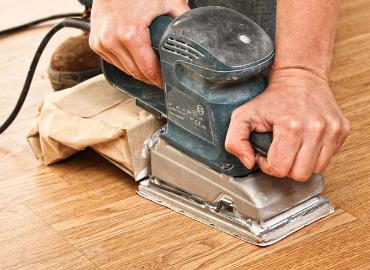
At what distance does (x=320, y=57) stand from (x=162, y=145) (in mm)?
388

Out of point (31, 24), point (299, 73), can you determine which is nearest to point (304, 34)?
point (299, 73)

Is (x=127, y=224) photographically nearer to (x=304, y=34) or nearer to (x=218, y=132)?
(x=218, y=132)

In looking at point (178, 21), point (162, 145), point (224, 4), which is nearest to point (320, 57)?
point (178, 21)

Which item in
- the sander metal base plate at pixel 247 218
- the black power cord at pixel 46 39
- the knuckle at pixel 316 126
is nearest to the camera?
the knuckle at pixel 316 126

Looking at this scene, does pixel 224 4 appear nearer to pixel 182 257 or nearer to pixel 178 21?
pixel 178 21

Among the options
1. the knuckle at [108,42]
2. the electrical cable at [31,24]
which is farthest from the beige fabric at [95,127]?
the electrical cable at [31,24]

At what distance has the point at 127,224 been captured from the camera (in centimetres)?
162

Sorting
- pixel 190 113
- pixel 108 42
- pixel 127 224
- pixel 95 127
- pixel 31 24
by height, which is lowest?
pixel 31 24

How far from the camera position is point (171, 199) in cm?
167

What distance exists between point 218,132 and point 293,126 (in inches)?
6.8

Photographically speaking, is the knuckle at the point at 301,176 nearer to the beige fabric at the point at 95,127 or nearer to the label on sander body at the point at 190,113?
the label on sander body at the point at 190,113

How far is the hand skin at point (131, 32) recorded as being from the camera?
1.60 m

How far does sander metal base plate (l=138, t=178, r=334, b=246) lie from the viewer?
1520 millimetres

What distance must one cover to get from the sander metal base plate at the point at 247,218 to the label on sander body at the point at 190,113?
15 cm
